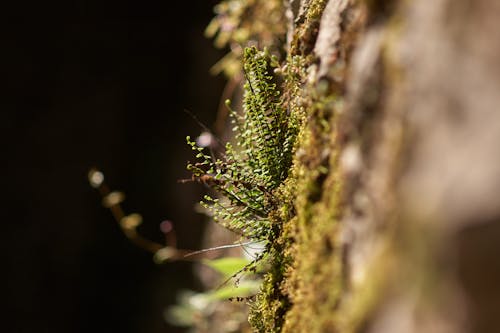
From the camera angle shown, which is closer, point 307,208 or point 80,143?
point 307,208

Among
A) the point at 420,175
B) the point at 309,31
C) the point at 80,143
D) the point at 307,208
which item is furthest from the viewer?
the point at 80,143

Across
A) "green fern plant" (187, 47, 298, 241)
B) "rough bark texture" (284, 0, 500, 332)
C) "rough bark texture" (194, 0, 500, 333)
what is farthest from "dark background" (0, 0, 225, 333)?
"rough bark texture" (284, 0, 500, 332)

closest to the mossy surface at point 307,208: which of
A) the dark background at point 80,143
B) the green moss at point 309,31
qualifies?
the green moss at point 309,31

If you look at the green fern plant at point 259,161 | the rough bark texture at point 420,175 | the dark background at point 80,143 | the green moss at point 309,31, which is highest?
the dark background at point 80,143

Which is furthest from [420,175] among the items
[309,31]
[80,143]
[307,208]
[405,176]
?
[80,143]

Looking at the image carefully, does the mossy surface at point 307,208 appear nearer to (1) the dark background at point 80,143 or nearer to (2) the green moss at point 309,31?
(2) the green moss at point 309,31

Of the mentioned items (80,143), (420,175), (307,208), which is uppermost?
(80,143)

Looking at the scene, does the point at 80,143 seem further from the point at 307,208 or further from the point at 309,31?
the point at 307,208

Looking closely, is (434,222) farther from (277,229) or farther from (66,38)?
(66,38)

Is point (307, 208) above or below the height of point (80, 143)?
below
